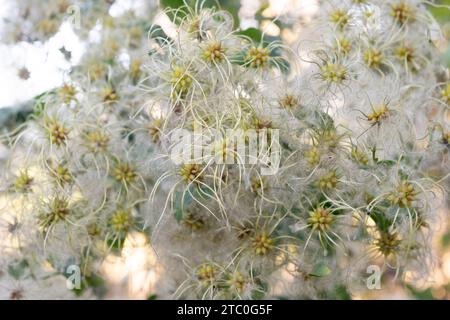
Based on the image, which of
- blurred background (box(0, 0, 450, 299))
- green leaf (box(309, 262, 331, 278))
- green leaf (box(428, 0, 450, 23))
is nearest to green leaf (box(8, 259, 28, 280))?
blurred background (box(0, 0, 450, 299))

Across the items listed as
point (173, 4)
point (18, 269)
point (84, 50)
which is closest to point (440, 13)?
point (173, 4)

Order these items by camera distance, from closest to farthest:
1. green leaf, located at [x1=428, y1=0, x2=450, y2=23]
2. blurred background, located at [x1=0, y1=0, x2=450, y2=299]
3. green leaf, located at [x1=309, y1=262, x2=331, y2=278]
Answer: green leaf, located at [x1=309, y1=262, x2=331, y2=278] → blurred background, located at [x1=0, y1=0, x2=450, y2=299] → green leaf, located at [x1=428, y1=0, x2=450, y2=23]

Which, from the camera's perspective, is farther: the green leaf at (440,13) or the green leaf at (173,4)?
the green leaf at (440,13)

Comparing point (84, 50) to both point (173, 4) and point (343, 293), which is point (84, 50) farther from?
point (343, 293)

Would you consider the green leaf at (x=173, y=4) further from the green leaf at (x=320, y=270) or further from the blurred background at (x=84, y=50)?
the green leaf at (x=320, y=270)

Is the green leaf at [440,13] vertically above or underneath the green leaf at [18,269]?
above

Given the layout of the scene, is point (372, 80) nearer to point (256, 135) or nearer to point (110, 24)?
point (256, 135)

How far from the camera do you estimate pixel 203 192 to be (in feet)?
3.14

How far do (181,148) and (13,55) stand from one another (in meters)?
0.44

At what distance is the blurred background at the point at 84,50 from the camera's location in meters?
1.12

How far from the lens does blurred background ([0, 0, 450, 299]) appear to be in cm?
112

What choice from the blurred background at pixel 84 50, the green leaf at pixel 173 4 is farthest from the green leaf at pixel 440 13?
the green leaf at pixel 173 4

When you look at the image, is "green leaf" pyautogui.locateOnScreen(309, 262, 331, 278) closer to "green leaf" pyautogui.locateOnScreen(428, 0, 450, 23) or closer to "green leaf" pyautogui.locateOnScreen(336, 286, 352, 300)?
"green leaf" pyautogui.locateOnScreen(336, 286, 352, 300)
